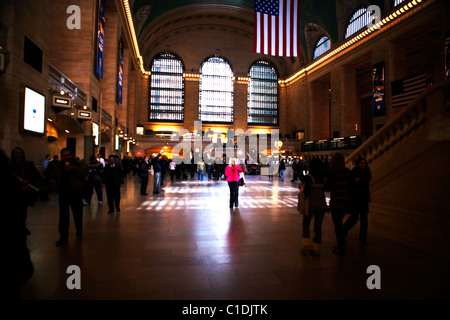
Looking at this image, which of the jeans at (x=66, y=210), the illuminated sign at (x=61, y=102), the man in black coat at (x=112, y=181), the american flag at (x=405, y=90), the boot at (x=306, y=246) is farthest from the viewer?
the american flag at (x=405, y=90)

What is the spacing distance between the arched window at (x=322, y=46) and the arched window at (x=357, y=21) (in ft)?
11.8

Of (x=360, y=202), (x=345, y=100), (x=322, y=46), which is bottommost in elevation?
(x=360, y=202)

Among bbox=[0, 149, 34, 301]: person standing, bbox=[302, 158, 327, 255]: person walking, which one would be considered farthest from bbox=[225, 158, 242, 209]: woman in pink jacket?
bbox=[0, 149, 34, 301]: person standing

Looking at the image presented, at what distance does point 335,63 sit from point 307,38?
20.8ft

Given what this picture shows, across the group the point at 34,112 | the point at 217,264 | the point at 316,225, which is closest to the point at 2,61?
the point at 34,112

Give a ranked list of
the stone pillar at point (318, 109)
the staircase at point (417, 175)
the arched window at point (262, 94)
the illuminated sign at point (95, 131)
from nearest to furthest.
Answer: the staircase at point (417, 175) < the illuminated sign at point (95, 131) < the stone pillar at point (318, 109) < the arched window at point (262, 94)

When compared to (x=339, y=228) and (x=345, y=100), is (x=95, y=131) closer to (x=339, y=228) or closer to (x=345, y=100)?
(x=339, y=228)

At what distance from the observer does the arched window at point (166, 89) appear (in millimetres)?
39312

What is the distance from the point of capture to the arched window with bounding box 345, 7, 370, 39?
79.7 feet

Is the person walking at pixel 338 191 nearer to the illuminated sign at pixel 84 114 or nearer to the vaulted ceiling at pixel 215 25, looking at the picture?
the illuminated sign at pixel 84 114

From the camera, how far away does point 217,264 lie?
3521 millimetres

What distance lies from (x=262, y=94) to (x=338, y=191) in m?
39.8

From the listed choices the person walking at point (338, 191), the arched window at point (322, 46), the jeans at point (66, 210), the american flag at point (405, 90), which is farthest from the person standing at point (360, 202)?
the arched window at point (322, 46)

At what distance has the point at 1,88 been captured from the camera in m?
6.81
